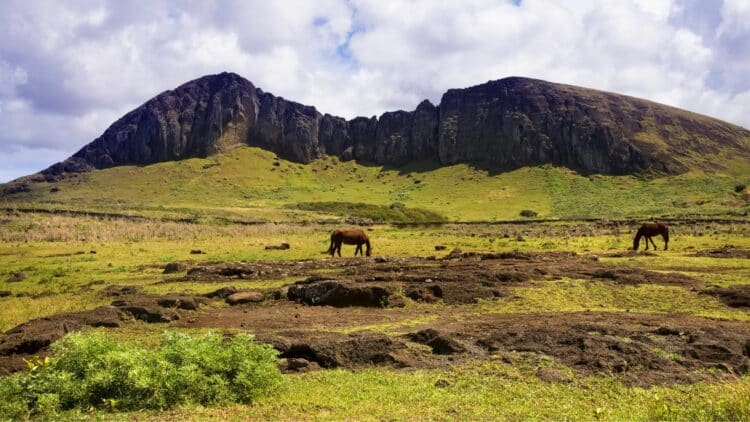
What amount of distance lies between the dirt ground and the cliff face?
122 m

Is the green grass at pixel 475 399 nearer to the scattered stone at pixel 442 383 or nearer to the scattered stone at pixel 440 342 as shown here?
the scattered stone at pixel 442 383

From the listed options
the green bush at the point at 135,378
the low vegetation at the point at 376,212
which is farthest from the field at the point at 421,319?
the low vegetation at the point at 376,212

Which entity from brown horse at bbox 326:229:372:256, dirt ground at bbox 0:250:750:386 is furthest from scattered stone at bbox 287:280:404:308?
brown horse at bbox 326:229:372:256

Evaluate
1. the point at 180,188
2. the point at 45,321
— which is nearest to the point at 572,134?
the point at 180,188

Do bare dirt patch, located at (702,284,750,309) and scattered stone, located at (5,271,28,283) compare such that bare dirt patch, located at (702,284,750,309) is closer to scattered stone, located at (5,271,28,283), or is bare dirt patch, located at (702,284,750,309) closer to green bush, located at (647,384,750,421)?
green bush, located at (647,384,750,421)

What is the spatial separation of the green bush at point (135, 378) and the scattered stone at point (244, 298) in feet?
34.0

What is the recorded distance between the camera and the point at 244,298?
66.3 ft

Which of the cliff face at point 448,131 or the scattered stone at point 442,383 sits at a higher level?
the cliff face at point 448,131

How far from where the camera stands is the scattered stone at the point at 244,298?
65.8ft

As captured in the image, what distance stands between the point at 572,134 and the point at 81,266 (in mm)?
133997

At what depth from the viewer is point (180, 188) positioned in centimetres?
13612

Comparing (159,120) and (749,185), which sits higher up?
(159,120)

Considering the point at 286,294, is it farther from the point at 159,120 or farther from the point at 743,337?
the point at 159,120

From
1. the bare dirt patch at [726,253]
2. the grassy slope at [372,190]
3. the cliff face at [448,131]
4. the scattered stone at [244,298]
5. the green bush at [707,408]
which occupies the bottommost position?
the scattered stone at [244,298]
